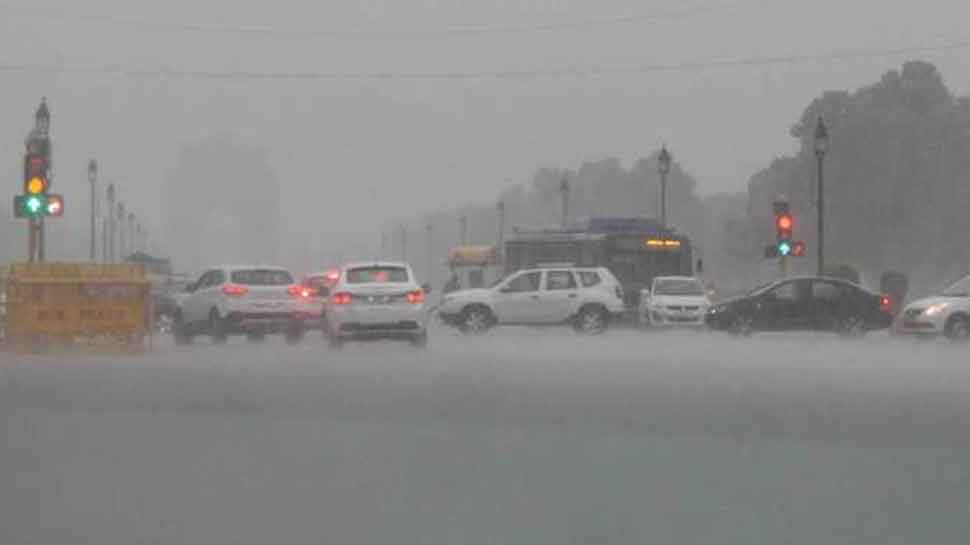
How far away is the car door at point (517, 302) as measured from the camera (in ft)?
129

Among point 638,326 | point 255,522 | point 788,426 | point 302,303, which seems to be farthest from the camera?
point 638,326

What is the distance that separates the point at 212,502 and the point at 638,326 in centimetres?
3471

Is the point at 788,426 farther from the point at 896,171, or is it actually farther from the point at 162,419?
the point at 896,171

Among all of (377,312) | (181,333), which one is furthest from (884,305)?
(181,333)

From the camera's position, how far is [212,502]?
1097 centimetres

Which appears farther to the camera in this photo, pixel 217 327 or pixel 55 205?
pixel 217 327

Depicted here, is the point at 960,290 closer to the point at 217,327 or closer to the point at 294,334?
the point at 294,334

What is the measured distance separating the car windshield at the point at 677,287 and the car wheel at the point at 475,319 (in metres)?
6.90

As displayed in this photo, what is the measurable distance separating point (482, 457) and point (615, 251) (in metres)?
39.6

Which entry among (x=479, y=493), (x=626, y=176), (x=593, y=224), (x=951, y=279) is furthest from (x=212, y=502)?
(x=626, y=176)

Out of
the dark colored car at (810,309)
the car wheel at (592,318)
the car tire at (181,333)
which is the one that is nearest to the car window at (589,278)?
the car wheel at (592,318)

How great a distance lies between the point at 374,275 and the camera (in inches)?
1227

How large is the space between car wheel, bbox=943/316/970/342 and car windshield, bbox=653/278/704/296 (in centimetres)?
902

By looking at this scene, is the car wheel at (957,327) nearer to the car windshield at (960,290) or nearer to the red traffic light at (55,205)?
the car windshield at (960,290)
